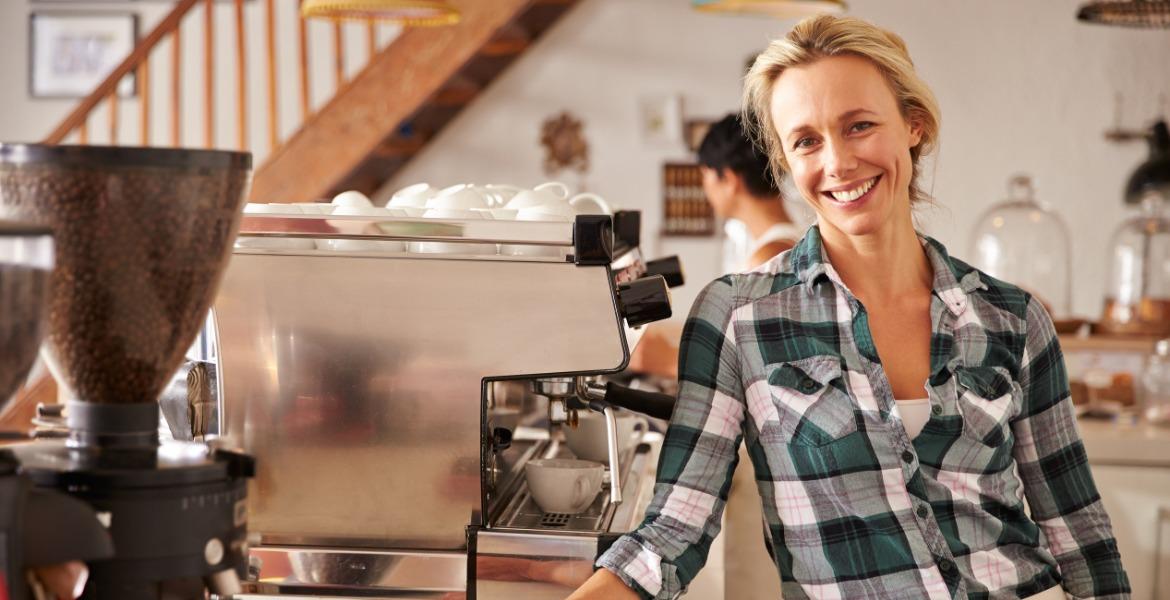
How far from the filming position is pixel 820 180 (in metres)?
1.41

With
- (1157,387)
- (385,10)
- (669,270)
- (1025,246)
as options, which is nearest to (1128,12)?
(1025,246)

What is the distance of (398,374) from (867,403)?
0.54 metres

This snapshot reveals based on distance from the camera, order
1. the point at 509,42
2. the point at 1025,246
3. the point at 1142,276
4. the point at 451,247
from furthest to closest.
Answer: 1. the point at 509,42
2. the point at 1025,246
3. the point at 1142,276
4. the point at 451,247

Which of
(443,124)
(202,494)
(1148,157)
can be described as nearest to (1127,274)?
(1148,157)

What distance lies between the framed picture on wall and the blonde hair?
531cm

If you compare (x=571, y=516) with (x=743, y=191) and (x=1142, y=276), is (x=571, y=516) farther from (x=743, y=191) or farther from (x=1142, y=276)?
(x=1142, y=276)

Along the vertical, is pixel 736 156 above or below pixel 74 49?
below

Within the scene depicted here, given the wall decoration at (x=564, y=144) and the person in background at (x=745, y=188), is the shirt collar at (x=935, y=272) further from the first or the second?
the wall decoration at (x=564, y=144)

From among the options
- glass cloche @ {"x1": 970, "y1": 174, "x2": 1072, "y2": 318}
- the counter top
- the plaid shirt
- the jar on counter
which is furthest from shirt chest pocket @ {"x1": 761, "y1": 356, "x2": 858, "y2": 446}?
glass cloche @ {"x1": 970, "y1": 174, "x2": 1072, "y2": 318}

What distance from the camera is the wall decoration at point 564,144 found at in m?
5.80

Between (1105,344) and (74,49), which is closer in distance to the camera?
(1105,344)

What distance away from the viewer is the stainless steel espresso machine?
4.31 feet

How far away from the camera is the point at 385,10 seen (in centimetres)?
376

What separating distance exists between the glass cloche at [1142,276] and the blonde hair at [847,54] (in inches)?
94.4
